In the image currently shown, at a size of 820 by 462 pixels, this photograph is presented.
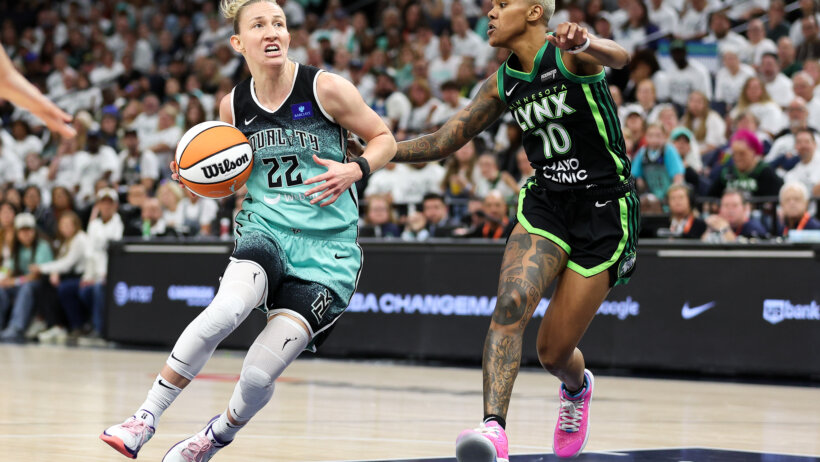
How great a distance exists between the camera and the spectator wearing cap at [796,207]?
36.9 ft

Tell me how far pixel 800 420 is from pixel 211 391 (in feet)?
14.6

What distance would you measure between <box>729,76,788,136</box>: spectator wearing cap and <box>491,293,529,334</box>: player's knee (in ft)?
29.7

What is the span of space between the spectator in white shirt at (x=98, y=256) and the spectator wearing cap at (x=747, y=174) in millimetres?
7786

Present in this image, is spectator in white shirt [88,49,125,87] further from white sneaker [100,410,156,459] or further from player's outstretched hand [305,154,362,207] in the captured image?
white sneaker [100,410,156,459]

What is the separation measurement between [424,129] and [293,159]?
10.6 meters

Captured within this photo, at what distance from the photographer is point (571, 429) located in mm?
6129

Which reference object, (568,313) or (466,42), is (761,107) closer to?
(466,42)

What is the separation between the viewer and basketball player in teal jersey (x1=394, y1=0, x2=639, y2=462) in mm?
5676

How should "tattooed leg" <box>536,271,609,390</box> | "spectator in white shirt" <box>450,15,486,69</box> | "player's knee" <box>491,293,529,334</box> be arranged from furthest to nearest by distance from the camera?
"spectator in white shirt" <box>450,15,486,69</box> → "tattooed leg" <box>536,271,609,390</box> → "player's knee" <box>491,293,529,334</box>

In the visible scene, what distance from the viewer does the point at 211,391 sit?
381 inches

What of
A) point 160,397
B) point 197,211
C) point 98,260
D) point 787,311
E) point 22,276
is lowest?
point 22,276

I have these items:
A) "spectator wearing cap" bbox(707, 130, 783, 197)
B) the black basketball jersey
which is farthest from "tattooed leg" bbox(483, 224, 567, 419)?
"spectator wearing cap" bbox(707, 130, 783, 197)

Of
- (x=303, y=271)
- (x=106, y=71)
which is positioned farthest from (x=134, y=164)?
(x=303, y=271)

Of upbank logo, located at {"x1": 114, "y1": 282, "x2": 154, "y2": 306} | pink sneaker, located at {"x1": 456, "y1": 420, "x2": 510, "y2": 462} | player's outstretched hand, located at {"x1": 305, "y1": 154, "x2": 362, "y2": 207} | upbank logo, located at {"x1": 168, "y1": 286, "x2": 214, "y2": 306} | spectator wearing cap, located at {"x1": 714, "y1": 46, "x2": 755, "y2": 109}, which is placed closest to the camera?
pink sneaker, located at {"x1": 456, "y1": 420, "x2": 510, "y2": 462}
